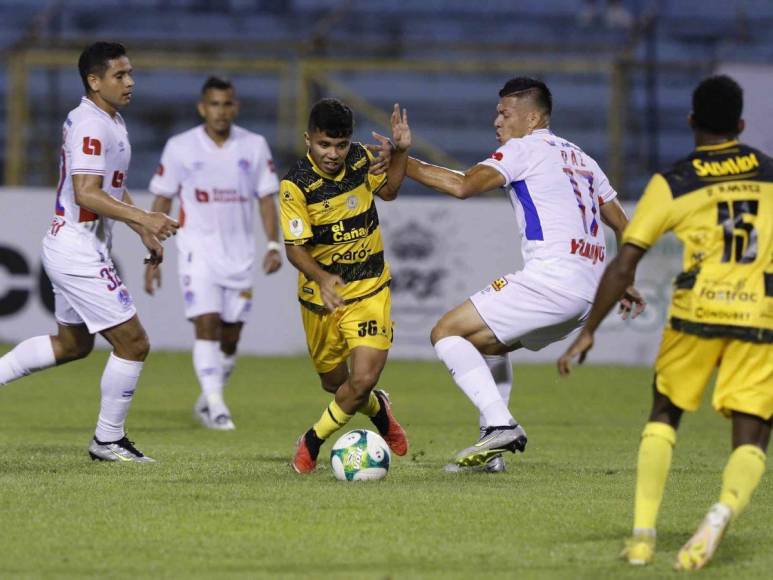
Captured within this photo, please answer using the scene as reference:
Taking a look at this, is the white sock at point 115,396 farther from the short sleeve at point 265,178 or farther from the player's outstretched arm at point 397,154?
the short sleeve at point 265,178

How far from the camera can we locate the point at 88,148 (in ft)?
27.6

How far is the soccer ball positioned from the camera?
7793mm

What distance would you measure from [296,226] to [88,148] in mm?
1330

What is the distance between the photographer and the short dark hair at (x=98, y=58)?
28.5 feet

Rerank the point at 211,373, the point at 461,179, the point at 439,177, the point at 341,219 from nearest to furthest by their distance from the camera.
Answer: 1. the point at 461,179
2. the point at 439,177
3. the point at 341,219
4. the point at 211,373

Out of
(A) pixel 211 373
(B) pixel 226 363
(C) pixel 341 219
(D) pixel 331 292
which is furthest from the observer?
(B) pixel 226 363

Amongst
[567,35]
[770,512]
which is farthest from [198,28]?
[770,512]

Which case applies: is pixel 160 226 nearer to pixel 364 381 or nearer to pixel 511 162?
pixel 364 381

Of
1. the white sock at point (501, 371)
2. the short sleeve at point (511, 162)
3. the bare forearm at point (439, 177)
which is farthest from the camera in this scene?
the white sock at point (501, 371)

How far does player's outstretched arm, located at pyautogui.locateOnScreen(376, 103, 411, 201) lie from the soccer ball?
56.7 inches

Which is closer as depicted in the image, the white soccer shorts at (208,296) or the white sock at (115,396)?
the white sock at (115,396)

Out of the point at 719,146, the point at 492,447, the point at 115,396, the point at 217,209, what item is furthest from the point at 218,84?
the point at 719,146

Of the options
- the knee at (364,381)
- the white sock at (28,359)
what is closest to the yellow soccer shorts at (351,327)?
the knee at (364,381)

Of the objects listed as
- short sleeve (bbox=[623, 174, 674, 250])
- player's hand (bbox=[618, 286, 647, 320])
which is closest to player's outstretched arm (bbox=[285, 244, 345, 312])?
player's hand (bbox=[618, 286, 647, 320])
